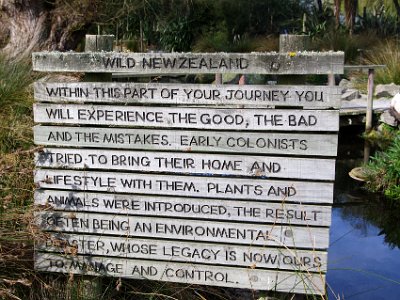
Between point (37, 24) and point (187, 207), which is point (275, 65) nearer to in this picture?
point (187, 207)

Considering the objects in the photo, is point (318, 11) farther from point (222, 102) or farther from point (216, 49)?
point (222, 102)

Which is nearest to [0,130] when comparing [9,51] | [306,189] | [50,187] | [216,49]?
[50,187]

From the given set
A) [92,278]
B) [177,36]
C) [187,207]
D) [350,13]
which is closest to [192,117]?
[187,207]

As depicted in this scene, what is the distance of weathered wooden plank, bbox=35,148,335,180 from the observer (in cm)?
314

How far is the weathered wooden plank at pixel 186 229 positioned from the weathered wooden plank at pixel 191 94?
2.09ft

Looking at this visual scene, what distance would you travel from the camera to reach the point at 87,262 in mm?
3445

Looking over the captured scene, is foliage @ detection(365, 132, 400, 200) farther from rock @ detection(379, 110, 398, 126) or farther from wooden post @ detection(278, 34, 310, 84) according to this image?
wooden post @ detection(278, 34, 310, 84)

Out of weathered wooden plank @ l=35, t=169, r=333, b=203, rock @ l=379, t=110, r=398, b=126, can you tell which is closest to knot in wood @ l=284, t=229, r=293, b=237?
weathered wooden plank @ l=35, t=169, r=333, b=203

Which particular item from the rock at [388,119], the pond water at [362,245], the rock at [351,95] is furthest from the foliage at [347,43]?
the pond water at [362,245]

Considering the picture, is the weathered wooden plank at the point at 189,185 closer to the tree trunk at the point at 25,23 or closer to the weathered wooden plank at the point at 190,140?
the weathered wooden plank at the point at 190,140

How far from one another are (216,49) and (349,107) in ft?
29.9

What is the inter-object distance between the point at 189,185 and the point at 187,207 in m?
0.12

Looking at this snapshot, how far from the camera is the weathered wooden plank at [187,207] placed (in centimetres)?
319

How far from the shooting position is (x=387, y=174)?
7.94 metres
